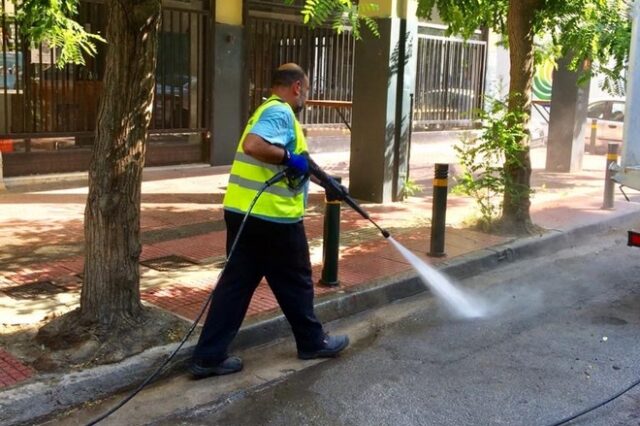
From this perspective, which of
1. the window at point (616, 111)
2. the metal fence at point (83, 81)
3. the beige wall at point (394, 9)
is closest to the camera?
the beige wall at point (394, 9)

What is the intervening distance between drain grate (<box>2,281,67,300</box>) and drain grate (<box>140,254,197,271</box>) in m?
1.01

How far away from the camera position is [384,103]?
413 inches

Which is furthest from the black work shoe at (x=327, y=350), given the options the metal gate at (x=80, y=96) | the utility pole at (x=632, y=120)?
the metal gate at (x=80, y=96)

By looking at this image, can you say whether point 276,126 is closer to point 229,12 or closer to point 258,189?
point 258,189

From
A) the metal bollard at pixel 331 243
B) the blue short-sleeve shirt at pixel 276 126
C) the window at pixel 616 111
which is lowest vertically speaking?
the metal bollard at pixel 331 243

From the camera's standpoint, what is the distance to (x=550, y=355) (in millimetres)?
5414

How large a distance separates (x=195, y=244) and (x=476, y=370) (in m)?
3.80

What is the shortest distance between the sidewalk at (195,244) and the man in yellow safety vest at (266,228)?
0.58 meters

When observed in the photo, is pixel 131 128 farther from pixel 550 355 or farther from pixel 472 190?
pixel 472 190

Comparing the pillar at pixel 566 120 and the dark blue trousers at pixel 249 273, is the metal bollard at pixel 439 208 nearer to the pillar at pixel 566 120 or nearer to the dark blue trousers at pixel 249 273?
the dark blue trousers at pixel 249 273

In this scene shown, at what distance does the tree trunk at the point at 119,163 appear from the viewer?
4852 millimetres

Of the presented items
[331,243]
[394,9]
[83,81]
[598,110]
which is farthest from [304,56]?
[598,110]

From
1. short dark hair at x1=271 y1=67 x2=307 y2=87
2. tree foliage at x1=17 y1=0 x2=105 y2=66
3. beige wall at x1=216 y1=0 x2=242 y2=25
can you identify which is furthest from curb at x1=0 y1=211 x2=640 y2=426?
beige wall at x1=216 y1=0 x2=242 y2=25

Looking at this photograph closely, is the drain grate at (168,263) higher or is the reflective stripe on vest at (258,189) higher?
the reflective stripe on vest at (258,189)
